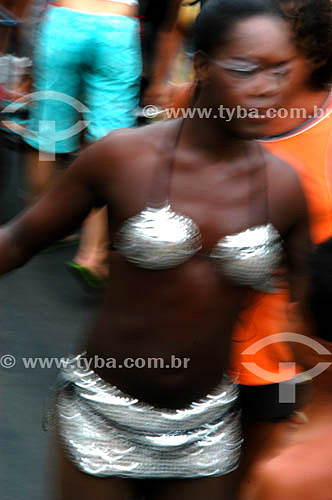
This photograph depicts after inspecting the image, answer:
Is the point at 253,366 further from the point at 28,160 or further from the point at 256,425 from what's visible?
the point at 28,160

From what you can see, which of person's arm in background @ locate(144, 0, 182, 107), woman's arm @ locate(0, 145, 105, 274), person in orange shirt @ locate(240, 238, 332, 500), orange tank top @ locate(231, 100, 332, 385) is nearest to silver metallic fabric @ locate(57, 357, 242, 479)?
orange tank top @ locate(231, 100, 332, 385)

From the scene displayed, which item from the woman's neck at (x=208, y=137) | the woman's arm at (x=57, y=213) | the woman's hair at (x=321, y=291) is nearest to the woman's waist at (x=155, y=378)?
the woman's arm at (x=57, y=213)

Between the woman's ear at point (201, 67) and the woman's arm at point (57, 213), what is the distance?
30 cm

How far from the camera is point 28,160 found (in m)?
5.69

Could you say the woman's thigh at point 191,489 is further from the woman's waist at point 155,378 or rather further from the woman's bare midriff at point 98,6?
the woman's bare midriff at point 98,6

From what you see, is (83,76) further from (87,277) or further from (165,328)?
(165,328)

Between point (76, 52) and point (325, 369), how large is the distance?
3.40m

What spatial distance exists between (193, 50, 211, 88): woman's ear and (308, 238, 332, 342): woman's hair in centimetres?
65

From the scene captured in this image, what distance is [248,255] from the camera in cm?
235

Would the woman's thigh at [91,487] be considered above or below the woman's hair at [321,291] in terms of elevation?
below

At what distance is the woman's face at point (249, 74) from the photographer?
7.55 feet

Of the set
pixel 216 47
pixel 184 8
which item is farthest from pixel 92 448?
pixel 184 8

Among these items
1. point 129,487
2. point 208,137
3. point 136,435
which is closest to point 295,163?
point 208,137

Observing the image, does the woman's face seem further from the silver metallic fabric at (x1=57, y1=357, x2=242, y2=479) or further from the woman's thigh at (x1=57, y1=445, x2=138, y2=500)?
the woman's thigh at (x1=57, y1=445, x2=138, y2=500)
